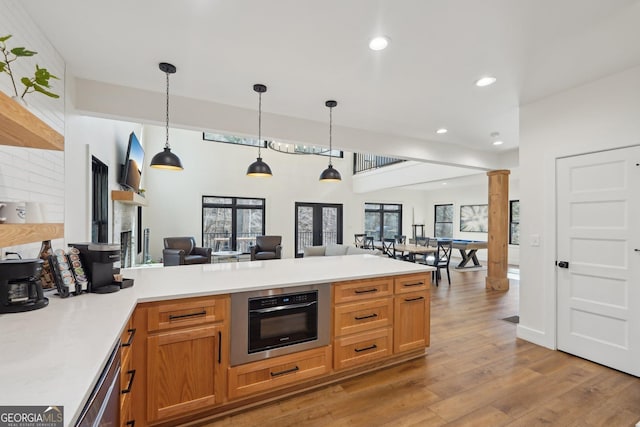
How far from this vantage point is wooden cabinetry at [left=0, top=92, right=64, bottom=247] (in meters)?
1.08

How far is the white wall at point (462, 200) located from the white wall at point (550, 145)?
243 inches

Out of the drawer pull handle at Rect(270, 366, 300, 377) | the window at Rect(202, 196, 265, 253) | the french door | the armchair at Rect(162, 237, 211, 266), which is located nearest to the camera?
the drawer pull handle at Rect(270, 366, 300, 377)

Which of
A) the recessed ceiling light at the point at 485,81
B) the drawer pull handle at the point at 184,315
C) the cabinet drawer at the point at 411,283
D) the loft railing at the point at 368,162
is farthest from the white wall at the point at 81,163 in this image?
the loft railing at the point at 368,162

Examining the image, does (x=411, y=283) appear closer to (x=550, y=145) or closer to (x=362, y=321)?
(x=362, y=321)

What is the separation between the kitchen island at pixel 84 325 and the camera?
0.84 m

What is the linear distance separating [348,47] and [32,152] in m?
2.35

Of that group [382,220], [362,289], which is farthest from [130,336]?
[382,220]

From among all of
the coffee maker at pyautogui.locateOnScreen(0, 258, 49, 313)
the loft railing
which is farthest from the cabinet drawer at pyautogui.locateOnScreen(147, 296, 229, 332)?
the loft railing

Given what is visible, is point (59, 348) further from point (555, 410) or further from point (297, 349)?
point (555, 410)

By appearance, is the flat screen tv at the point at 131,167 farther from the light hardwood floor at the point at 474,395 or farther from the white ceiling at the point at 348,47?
the light hardwood floor at the point at 474,395

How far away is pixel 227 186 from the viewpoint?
8.31 meters

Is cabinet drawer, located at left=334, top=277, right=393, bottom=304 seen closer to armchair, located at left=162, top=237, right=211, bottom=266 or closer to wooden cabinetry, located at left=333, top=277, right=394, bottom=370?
wooden cabinetry, located at left=333, top=277, right=394, bottom=370

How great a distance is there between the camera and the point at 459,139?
4.85m

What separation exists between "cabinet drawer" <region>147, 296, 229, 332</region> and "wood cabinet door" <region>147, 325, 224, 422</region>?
5 cm
